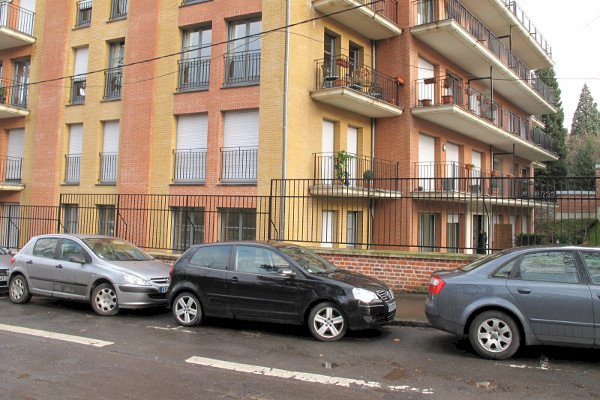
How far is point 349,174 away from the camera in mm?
16391

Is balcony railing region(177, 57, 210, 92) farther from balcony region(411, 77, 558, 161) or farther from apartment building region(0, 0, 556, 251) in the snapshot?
balcony region(411, 77, 558, 161)

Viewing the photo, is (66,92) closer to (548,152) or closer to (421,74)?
(421,74)

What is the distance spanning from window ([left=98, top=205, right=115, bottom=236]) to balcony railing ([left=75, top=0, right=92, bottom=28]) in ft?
24.1

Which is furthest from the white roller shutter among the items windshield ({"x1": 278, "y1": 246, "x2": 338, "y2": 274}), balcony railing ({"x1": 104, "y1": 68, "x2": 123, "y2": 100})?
windshield ({"x1": 278, "y1": 246, "x2": 338, "y2": 274})

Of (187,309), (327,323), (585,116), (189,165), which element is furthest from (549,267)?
(585,116)

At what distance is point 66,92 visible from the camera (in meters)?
19.3

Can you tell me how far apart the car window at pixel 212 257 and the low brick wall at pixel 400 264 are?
13.3 ft

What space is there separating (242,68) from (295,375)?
462 inches

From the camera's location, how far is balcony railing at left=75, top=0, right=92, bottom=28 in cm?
1938

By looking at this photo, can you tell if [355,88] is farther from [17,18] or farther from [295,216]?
[17,18]

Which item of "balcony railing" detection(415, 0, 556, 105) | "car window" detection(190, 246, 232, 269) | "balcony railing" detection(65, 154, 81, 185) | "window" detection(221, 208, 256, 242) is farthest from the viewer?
"balcony railing" detection(415, 0, 556, 105)

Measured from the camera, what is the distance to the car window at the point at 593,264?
20.1 feet

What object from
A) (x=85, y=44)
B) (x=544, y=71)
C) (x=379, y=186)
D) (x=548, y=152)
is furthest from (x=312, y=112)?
(x=544, y=71)

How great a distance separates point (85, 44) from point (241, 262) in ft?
48.7
